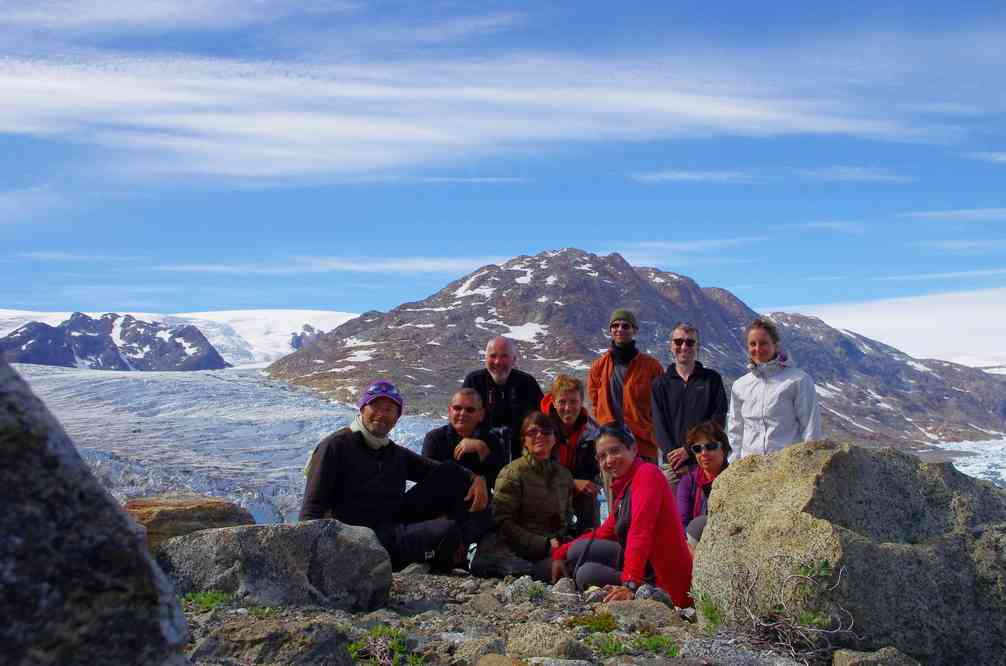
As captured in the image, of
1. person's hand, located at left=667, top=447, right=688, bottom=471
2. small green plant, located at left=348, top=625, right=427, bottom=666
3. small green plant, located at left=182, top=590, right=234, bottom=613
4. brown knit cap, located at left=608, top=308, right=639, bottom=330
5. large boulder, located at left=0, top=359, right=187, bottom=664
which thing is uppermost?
brown knit cap, located at left=608, top=308, right=639, bottom=330

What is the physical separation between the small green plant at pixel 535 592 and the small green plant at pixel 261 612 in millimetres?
2606

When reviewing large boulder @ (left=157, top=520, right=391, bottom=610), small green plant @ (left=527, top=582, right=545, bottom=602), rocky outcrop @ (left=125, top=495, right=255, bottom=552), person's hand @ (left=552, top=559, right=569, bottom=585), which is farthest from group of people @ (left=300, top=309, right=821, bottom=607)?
rocky outcrop @ (left=125, top=495, right=255, bottom=552)

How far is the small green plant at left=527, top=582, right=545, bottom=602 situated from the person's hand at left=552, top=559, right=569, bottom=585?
80 cm

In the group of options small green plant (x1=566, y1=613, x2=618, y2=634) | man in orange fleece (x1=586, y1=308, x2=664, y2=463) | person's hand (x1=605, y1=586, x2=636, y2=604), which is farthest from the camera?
man in orange fleece (x1=586, y1=308, x2=664, y2=463)

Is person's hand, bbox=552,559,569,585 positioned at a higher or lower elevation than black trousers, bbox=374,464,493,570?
lower

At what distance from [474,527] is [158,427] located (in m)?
52.9

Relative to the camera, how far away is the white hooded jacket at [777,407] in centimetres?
1086

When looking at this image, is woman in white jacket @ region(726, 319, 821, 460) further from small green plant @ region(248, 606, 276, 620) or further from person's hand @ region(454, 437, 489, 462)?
small green plant @ region(248, 606, 276, 620)

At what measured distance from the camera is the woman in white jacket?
35.6 ft

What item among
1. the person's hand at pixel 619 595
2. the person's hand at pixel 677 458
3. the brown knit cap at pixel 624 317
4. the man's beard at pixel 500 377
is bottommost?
the person's hand at pixel 619 595

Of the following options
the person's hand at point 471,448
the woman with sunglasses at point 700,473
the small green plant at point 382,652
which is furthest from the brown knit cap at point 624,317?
the small green plant at point 382,652

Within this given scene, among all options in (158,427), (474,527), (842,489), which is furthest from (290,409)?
(842,489)

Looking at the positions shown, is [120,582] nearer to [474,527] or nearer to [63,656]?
[63,656]

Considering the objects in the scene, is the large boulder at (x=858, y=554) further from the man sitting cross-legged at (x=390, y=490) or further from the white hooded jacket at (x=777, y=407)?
the man sitting cross-legged at (x=390, y=490)
